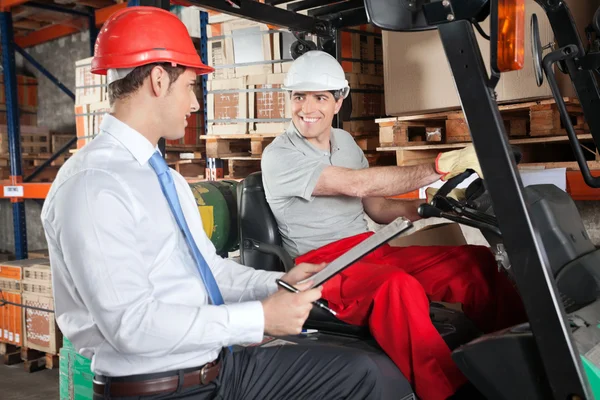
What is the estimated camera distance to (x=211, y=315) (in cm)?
194

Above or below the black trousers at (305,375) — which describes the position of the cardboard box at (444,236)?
above

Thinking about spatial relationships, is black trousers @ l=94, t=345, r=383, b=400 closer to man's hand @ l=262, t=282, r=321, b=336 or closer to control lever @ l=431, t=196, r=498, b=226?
man's hand @ l=262, t=282, r=321, b=336

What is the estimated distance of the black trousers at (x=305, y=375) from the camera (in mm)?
2438

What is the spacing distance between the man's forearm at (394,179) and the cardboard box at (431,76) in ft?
3.82

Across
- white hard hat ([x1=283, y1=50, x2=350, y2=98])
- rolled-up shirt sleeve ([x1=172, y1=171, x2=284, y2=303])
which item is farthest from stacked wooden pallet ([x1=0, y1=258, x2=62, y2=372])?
rolled-up shirt sleeve ([x1=172, y1=171, x2=284, y2=303])

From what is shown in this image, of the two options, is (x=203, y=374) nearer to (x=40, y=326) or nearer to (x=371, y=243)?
(x=371, y=243)

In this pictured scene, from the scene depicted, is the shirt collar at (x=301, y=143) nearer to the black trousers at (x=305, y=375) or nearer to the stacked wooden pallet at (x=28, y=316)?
the black trousers at (x=305, y=375)

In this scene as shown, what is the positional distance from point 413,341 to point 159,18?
5.09ft

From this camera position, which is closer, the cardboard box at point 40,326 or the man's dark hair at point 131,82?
the man's dark hair at point 131,82

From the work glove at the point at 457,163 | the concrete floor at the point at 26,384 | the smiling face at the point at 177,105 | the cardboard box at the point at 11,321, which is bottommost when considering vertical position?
the concrete floor at the point at 26,384

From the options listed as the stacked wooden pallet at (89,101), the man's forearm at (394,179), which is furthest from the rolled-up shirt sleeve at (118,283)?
the stacked wooden pallet at (89,101)

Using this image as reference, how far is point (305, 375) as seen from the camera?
2.48 m

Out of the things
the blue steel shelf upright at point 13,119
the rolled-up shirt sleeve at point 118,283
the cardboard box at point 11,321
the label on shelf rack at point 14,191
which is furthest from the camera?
the blue steel shelf upright at point 13,119

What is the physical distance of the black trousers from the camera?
2.44m
